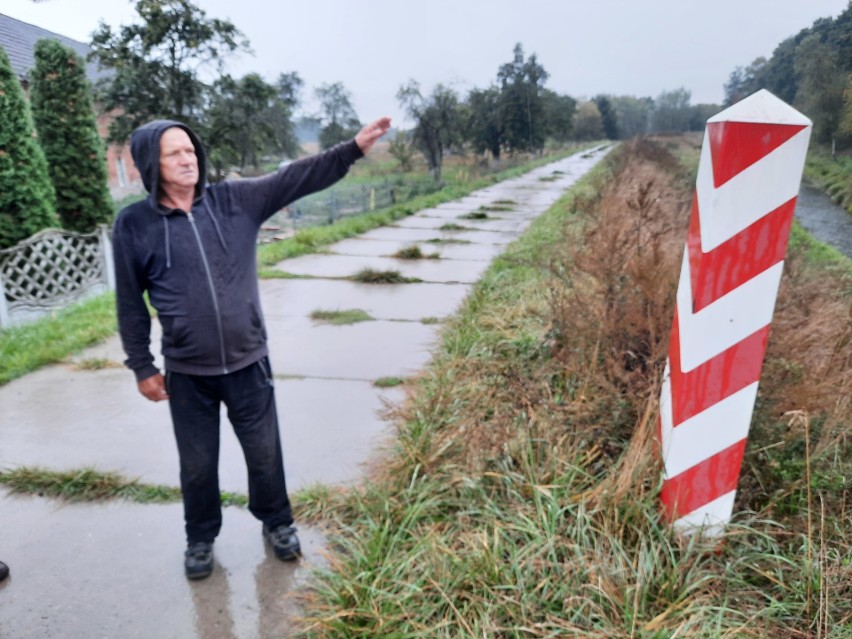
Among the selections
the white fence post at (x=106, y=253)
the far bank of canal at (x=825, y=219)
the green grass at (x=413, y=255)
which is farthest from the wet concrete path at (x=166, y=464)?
the far bank of canal at (x=825, y=219)

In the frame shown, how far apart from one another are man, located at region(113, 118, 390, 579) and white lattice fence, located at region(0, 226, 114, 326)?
4797 mm

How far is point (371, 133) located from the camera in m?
2.40

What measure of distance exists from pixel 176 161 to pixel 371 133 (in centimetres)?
75

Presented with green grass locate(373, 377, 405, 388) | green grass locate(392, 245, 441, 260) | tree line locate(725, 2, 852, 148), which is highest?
tree line locate(725, 2, 852, 148)

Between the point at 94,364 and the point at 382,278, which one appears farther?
the point at 382,278

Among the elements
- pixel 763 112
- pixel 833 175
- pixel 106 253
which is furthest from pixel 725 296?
pixel 106 253

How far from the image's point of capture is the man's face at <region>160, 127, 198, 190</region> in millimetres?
2061

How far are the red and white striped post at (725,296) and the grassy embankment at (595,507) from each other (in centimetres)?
17

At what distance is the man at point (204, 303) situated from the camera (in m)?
2.10

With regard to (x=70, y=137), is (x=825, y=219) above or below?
below

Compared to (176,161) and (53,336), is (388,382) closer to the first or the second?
(176,161)

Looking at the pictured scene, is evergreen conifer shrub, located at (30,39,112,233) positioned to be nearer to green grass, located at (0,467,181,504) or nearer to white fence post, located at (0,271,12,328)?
white fence post, located at (0,271,12,328)

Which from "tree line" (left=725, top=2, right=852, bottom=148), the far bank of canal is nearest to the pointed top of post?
"tree line" (left=725, top=2, right=852, bottom=148)

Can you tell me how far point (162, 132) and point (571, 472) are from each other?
76.9 inches
